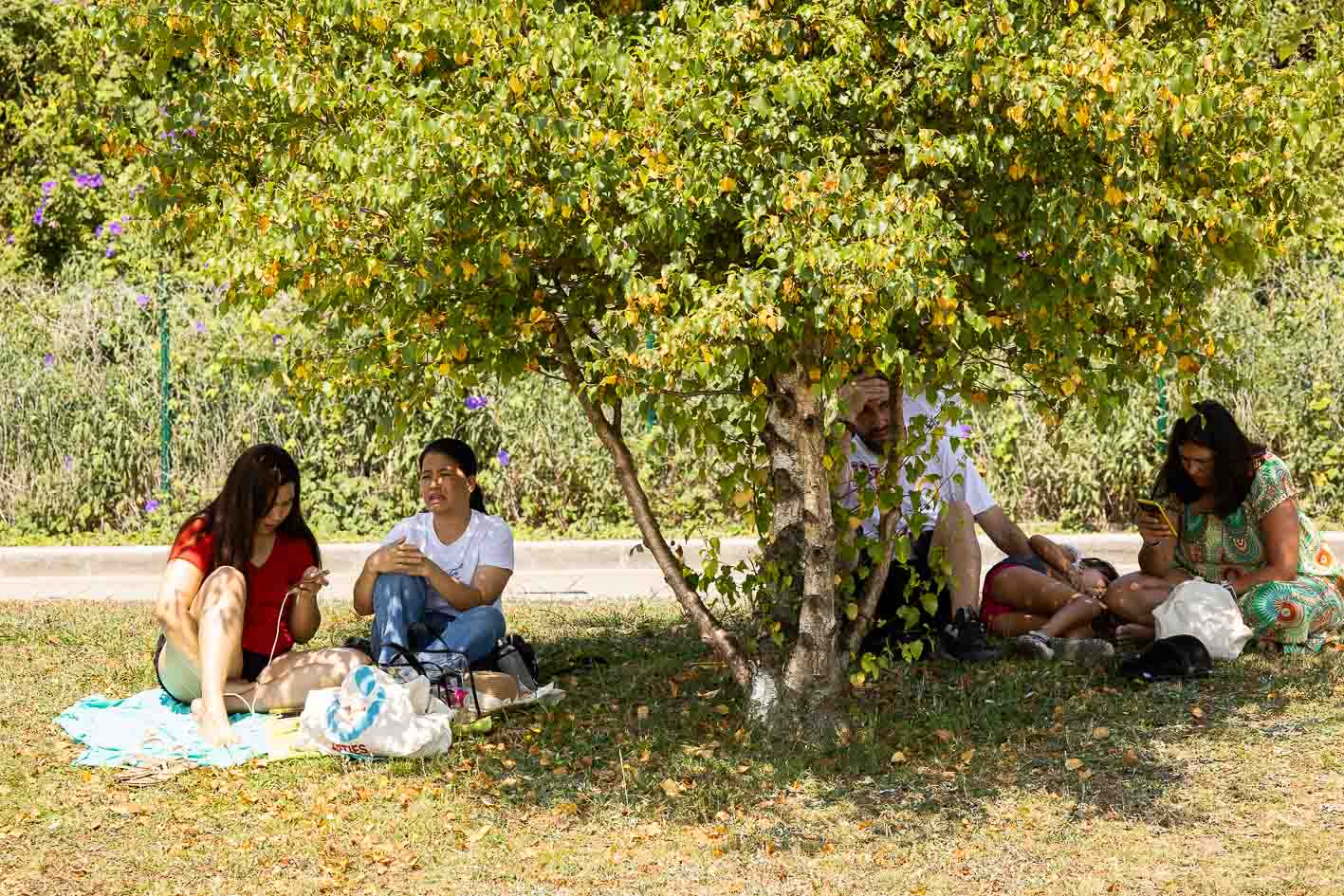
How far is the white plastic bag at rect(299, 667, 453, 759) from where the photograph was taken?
17.7 feet

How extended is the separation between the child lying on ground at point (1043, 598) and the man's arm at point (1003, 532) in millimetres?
51

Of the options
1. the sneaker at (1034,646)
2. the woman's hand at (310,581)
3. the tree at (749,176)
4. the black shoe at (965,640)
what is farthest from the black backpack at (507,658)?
the sneaker at (1034,646)

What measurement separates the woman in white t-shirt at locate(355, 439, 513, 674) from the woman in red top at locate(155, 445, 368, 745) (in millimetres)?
228

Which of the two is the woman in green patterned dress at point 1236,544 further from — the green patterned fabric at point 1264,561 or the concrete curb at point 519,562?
the concrete curb at point 519,562

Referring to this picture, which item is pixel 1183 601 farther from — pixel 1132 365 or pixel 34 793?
pixel 34 793

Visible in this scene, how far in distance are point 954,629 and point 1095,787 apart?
1.55 meters

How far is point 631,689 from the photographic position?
6367mm

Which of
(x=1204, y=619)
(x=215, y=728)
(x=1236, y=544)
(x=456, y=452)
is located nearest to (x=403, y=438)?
(x=456, y=452)

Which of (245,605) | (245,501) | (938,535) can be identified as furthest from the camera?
(938,535)

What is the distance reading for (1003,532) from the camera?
22.7ft

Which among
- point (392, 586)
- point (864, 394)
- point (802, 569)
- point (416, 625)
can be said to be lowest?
point (416, 625)

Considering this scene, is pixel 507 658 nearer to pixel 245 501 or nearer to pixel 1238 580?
pixel 245 501

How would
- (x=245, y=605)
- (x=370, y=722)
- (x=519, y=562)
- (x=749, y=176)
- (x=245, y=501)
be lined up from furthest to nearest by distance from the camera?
(x=519, y=562) → (x=245, y=605) → (x=245, y=501) → (x=370, y=722) → (x=749, y=176)

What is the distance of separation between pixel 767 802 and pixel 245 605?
2075 mm
